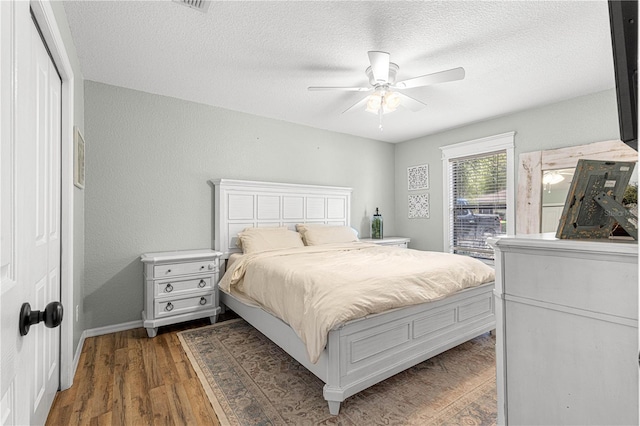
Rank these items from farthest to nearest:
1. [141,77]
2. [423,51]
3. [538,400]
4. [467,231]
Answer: [467,231] < [141,77] < [423,51] < [538,400]

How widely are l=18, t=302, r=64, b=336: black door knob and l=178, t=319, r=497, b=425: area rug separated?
1383mm

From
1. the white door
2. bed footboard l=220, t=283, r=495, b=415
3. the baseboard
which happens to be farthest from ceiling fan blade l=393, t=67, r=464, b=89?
the baseboard

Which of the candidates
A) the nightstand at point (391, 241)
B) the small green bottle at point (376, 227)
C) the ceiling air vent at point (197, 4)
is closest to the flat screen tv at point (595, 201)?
the ceiling air vent at point (197, 4)

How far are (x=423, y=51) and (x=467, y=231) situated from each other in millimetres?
3022

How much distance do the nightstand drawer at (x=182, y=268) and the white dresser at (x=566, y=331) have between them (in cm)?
274

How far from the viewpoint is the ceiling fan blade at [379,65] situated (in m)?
2.20

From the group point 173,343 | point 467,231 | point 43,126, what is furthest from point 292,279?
point 467,231

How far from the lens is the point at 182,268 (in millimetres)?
3037

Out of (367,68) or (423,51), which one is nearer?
(423,51)

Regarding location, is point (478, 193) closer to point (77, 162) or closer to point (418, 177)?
point (418, 177)

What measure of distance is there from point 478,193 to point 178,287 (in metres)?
4.15

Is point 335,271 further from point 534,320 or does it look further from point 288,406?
point 534,320

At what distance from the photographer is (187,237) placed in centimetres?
349

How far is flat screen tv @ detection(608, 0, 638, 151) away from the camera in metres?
0.70
